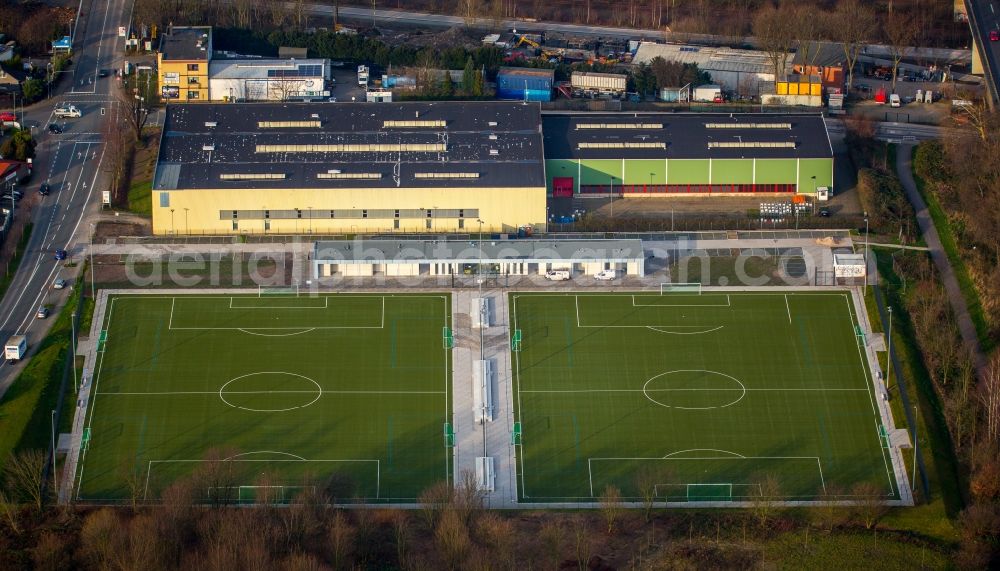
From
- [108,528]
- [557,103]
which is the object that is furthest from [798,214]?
[108,528]

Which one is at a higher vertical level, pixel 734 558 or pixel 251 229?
pixel 251 229

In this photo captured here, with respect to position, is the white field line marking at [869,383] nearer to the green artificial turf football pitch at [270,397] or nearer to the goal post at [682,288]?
the goal post at [682,288]

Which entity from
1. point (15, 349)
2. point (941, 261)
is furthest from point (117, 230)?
point (941, 261)

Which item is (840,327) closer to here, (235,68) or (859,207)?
(859,207)

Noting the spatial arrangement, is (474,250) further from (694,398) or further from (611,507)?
(611,507)

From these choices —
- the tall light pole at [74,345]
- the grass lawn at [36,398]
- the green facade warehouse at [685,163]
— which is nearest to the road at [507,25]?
the green facade warehouse at [685,163]

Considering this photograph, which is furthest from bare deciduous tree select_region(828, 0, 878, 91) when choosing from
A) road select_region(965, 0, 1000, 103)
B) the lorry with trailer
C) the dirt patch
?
the lorry with trailer
